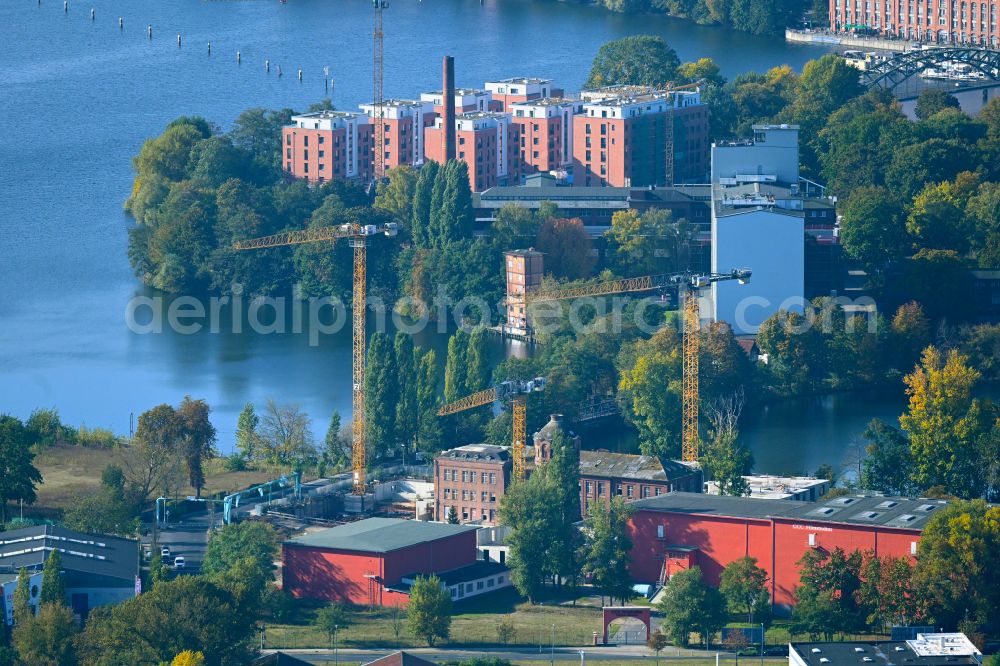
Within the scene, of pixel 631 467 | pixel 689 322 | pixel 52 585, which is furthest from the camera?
pixel 689 322

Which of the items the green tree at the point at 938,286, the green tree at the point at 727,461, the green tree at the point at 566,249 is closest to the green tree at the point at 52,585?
the green tree at the point at 727,461

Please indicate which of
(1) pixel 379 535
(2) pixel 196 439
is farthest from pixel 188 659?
(2) pixel 196 439

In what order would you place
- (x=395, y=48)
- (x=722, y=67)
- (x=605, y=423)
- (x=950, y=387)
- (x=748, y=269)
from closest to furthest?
(x=950, y=387) < (x=605, y=423) < (x=748, y=269) < (x=722, y=67) < (x=395, y=48)

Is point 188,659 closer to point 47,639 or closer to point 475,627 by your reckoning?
point 47,639

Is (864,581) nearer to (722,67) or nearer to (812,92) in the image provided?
(812,92)

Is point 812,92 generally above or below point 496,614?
above

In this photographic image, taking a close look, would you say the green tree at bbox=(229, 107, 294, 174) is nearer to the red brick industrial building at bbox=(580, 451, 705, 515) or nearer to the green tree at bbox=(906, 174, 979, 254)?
the green tree at bbox=(906, 174, 979, 254)

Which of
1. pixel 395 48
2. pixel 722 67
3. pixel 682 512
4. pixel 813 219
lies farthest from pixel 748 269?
pixel 395 48

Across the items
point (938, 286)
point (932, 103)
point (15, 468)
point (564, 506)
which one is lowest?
point (564, 506)
